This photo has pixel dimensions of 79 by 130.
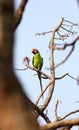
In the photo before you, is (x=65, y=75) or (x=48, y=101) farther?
(x=65, y=75)

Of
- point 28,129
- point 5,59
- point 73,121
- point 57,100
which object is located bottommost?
point 57,100

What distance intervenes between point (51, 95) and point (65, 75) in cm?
65

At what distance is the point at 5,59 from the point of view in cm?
53

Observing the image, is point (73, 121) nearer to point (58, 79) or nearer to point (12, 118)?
point (12, 118)

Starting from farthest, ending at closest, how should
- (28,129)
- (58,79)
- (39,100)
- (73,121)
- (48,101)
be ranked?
(58,79), (39,100), (48,101), (73,121), (28,129)

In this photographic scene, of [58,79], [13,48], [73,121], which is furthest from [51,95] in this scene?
[13,48]

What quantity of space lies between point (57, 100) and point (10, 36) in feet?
9.46

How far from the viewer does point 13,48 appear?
56 centimetres

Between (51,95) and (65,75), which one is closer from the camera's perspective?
(51,95)

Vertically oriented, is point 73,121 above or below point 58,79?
above

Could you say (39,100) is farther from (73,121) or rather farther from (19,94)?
(19,94)

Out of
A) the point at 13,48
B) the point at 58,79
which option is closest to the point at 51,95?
the point at 58,79

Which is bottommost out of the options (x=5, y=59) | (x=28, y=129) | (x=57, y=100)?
(x=57, y=100)

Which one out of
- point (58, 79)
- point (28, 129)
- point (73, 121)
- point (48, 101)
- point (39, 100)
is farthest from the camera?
point (58, 79)
